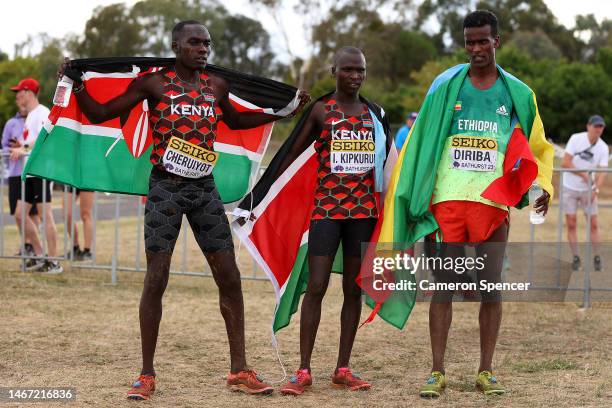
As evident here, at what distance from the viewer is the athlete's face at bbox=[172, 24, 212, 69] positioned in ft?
17.7

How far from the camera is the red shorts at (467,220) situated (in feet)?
17.8

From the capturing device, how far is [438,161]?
5.48 m

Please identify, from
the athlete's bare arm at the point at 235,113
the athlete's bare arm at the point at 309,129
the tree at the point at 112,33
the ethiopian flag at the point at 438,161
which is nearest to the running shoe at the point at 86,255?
the athlete's bare arm at the point at 235,113

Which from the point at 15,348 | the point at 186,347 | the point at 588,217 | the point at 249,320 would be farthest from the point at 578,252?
the point at 15,348

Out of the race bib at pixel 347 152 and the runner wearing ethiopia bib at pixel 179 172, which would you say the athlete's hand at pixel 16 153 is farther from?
the race bib at pixel 347 152

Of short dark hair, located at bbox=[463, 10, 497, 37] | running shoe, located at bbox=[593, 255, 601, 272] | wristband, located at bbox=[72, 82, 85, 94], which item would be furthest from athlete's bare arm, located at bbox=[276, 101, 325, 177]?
running shoe, located at bbox=[593, 255, 601, 272]

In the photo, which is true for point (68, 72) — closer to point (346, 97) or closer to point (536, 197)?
point (346, 97)

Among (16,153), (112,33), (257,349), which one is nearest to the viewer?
(257,349)

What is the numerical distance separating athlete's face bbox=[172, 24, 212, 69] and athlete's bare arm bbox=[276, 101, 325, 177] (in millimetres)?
719

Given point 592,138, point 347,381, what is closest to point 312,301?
point 347,381

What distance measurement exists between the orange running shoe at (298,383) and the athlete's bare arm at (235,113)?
1563 mm

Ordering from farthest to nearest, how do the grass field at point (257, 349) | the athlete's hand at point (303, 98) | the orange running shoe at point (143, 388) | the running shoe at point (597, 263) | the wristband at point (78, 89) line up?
the running shoe at point (597, 263) < the athlete's hand at point (303, 98) < the wristband at point (78, 89) < the grass field at point (257, 349) < the orange running shoe at point (143, 388)

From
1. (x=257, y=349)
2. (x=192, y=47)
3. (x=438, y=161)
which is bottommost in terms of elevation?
(x=257, y=349)

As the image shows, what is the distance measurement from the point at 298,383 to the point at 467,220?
1.35 metres
